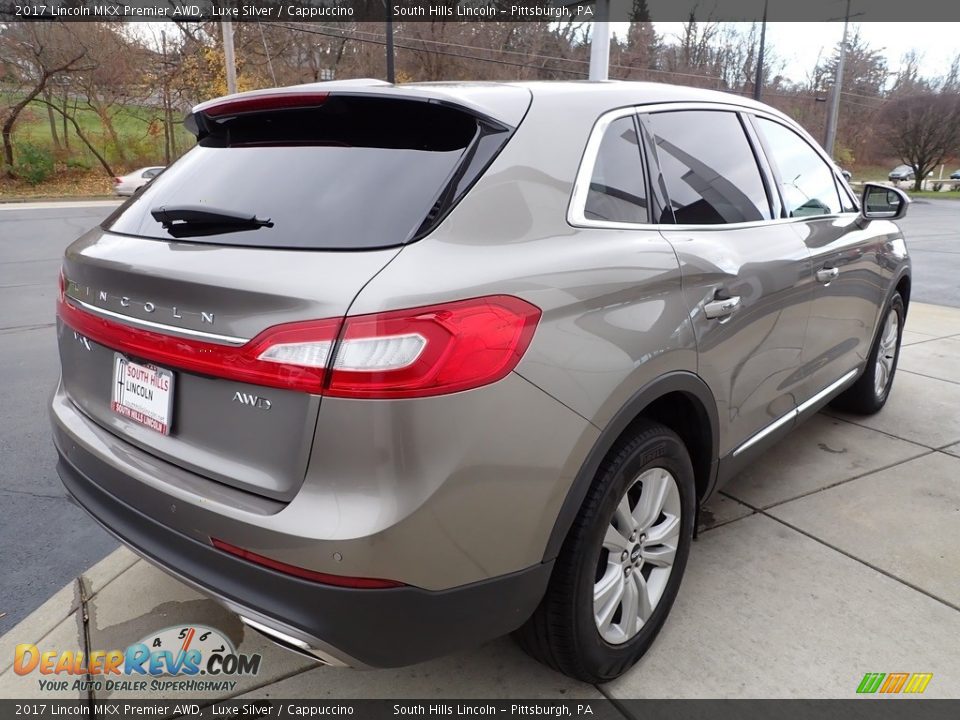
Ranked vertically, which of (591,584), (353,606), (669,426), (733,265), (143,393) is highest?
(733,265)

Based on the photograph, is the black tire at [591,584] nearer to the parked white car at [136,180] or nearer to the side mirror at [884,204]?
the parked white car at [136,180]

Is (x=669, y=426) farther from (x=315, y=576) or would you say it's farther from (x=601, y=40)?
(x=601, y=40)

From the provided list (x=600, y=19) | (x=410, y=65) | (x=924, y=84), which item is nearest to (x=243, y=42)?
(x=410, y=65)

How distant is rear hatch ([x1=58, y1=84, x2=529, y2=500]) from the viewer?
1572 millimetres

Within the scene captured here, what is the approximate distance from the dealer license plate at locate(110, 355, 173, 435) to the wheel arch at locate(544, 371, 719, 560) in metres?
1.02

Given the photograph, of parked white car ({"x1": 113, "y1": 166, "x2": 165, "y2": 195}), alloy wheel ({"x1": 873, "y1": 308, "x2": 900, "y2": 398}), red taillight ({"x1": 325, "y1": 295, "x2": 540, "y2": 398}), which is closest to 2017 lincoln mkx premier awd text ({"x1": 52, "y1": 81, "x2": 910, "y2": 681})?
red taillight ({"x1": 325, "y1": 295, "x2": 540, "y2": 398})

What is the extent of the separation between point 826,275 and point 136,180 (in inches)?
616

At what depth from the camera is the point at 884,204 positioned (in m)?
4.04

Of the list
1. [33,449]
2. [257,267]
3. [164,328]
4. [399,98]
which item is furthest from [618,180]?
[33,449]

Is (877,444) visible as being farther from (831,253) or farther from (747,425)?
(747,425)

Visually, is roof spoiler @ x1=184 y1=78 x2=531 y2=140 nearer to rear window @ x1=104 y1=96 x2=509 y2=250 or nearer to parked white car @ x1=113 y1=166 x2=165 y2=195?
rear window @ x1=104 y1=96 x2=509 y2=250

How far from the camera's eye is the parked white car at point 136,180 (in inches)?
124

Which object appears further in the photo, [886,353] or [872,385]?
[886,353]

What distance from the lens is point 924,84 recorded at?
151 ft
